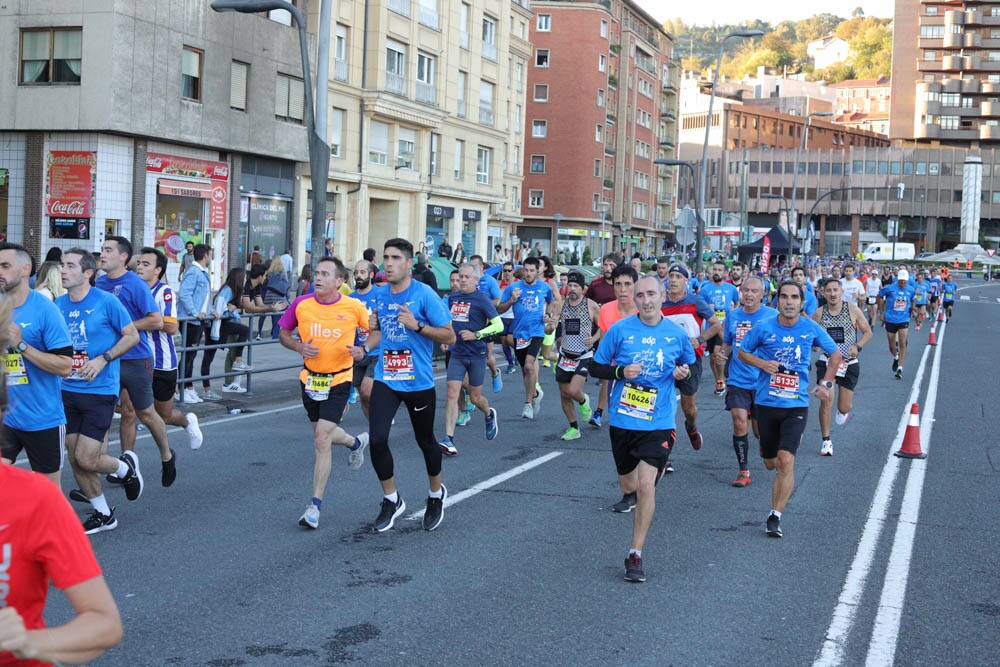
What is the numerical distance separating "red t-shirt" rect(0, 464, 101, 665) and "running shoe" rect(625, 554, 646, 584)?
439 centimetres

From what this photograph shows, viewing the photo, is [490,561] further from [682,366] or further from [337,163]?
[337,163]

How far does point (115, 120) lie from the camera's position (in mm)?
26406

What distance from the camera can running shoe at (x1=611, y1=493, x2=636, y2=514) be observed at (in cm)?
841

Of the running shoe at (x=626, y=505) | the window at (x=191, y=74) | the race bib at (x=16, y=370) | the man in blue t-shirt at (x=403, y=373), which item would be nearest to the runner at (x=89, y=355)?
the race bib at (x=16, y=370)

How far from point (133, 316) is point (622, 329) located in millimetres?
3681

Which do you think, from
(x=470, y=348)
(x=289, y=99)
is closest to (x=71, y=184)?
(x=289, y=99)

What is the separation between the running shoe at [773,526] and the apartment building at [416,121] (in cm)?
2894

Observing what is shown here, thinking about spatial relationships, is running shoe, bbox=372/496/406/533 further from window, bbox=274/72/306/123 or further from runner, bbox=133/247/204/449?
window, bbox=274/72/306/123

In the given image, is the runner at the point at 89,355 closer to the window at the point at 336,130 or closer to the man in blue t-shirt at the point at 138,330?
the man in blue t-shirt at the point at 138,330

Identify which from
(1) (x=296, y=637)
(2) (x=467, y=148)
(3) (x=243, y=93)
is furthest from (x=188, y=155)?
(1) (x=296, y=637)

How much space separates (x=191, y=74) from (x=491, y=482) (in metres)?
22.3

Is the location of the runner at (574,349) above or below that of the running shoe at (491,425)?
above

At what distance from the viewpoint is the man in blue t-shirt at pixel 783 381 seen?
7.83 metres

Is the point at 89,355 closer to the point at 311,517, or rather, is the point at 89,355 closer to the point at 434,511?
the point at 311,517
